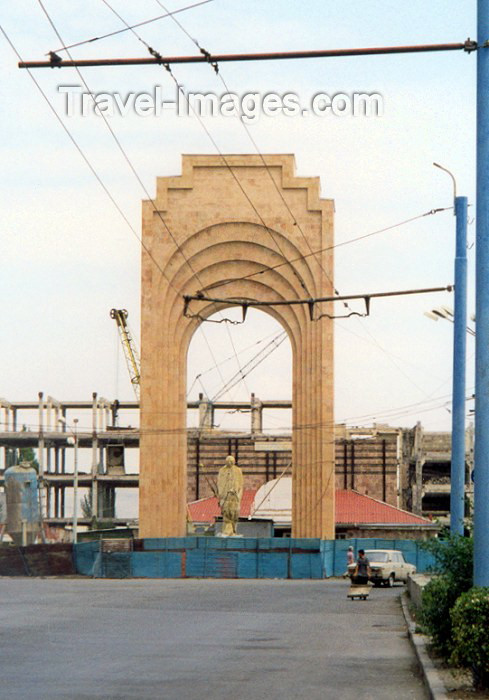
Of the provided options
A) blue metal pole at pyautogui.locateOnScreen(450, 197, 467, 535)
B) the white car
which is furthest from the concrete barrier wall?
blue metal pole at pyautogui.locateOnScreen(450, 197, 467, 535)

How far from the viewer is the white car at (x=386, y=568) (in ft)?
146

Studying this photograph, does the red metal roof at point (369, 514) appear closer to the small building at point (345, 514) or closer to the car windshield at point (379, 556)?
the small building at point (345, 514)

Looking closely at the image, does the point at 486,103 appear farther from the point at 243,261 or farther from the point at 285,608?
the point at 243,261

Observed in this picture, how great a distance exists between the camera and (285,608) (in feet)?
94.5

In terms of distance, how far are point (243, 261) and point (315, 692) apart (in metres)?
51.3

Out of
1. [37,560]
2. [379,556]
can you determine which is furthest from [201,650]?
[37,560]

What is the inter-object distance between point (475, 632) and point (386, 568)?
3398 cm

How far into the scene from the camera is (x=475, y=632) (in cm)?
1162

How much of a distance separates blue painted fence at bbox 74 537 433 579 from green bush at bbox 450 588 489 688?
39.6 metres

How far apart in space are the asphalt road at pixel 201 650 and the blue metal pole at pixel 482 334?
1668 mm

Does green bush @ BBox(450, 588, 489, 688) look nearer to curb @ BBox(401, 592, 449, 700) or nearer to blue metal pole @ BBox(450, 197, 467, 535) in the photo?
curb @ BBox(401, 592, 449, 700)

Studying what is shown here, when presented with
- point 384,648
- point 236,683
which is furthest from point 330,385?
point 236,683

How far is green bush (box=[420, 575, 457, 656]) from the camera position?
1466 cm

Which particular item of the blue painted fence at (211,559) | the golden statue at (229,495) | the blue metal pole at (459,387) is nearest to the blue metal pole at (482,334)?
the blue metal pole at (459,387)
